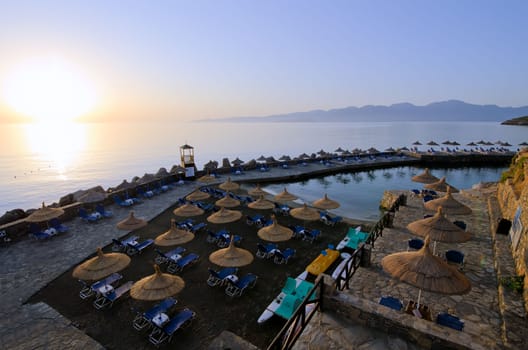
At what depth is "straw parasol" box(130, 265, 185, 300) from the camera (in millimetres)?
6238

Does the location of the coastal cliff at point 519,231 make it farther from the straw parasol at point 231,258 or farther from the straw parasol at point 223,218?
the straw parasol at point 223,218

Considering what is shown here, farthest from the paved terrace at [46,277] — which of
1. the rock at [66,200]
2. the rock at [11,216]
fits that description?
the rock at [66,200]

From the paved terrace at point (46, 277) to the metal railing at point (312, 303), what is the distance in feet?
1.73

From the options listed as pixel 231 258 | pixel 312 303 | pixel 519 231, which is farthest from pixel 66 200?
pixel 519 231

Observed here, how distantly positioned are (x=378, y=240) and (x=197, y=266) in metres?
6.91

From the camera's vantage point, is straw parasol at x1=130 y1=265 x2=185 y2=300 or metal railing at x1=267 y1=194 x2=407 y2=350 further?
straw parasol at x1=130 y1=265 x2=185 y2=300

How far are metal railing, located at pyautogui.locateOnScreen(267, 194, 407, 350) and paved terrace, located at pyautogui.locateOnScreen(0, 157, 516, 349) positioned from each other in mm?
528

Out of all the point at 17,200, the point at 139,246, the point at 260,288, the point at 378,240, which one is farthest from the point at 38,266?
the point at 17,200

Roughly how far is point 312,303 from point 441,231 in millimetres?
4257

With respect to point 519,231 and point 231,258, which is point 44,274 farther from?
point 519,231

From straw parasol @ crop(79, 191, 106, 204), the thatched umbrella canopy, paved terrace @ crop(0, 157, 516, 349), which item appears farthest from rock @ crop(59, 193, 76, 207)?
the thatched umbrella canopy

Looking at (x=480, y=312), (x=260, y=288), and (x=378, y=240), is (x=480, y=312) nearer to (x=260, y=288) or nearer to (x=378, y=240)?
(x=378, y=240)

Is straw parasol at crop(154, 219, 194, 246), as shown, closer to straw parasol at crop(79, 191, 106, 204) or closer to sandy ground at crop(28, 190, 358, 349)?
sandy ground at crop(28, 190, 358, 349)

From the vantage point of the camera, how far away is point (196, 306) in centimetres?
760
